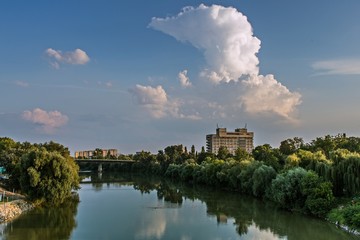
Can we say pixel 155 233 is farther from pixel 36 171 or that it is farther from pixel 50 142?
pixel 50 142

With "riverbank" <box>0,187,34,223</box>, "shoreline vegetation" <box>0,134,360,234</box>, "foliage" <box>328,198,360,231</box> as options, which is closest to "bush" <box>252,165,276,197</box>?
"shoreline vegetation" <box>0,134,360,234</box>

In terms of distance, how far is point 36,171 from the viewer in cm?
3234

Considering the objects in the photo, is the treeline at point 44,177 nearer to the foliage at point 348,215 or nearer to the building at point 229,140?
the foliage at point 348,215

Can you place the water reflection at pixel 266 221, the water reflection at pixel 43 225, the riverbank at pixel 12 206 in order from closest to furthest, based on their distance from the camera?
1. the water reflection at pixel 43 225
2. the water reflection at pixel 266 221
3. the riverbank at pixel 12 206

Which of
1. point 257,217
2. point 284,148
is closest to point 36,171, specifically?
point 257,217

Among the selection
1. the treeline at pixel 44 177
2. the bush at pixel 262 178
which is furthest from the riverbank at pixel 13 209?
the bush at pixel 262 178

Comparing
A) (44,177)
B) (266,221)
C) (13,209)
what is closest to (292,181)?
(266,221)

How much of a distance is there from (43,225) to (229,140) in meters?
163

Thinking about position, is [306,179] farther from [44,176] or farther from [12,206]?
[12,206]

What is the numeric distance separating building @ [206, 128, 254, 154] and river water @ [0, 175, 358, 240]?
144 m

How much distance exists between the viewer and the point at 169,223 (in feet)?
91.1

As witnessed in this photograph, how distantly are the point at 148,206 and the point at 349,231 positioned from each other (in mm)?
20068

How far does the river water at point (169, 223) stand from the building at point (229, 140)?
473 feet

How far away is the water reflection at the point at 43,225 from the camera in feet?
76.1
